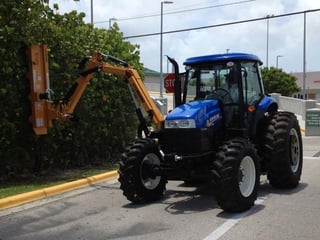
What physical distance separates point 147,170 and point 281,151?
98.2 inches

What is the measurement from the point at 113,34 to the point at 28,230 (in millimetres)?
7628

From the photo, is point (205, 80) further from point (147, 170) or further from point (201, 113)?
point (147, 170)

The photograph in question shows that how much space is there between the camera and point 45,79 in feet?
34.3

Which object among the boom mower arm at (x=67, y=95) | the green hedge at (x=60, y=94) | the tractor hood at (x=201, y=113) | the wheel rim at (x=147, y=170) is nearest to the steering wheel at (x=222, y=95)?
the tractor hood at (x=201, y=113)

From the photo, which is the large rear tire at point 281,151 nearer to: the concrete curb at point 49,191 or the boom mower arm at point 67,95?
the boom mower arm at point 67,95

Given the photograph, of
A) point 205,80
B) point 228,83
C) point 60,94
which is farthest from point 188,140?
point 60,94

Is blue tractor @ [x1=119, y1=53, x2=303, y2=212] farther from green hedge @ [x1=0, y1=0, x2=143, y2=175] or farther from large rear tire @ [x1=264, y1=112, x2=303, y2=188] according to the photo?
green hedge @ [x1=0, y1=0, x2=143, y2=175]

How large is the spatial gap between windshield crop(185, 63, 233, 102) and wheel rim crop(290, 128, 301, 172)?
185cm

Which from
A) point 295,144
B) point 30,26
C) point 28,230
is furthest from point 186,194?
point 30,26

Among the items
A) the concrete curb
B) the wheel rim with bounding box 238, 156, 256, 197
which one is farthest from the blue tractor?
the concrete curb

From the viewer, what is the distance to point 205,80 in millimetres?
9305

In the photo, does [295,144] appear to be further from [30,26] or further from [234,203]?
[30,26]

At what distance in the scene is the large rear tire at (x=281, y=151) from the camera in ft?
29.6

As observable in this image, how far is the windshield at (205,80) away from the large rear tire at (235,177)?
150 cm
